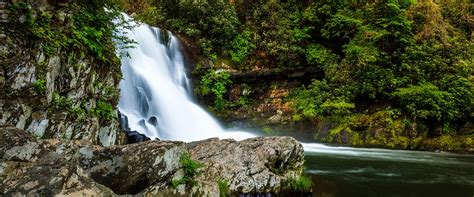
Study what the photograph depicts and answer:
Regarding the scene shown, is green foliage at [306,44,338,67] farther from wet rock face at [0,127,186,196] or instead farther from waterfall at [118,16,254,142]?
wet rock face at [0,127,186,196]

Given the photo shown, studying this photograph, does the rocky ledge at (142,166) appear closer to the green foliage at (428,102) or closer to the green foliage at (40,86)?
the green foliage at (40,86)

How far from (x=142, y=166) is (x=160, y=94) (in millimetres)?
9891

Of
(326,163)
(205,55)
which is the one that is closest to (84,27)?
(326,163)

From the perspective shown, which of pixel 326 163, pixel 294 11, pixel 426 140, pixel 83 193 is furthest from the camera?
pixel 294 11

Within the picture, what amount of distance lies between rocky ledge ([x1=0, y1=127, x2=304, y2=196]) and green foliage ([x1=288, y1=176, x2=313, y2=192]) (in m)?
0.07

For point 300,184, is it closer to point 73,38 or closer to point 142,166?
point 142,166

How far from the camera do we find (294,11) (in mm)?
18844

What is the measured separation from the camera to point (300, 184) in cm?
636

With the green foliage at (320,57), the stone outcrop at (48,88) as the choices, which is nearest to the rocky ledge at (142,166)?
the stone outcrop at (48,88)

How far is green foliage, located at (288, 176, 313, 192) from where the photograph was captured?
6.26 metres

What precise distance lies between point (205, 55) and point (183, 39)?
47.7 inches

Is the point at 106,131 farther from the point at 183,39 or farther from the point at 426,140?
the point at 426,140

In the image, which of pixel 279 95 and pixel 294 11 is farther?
pixel 294 11

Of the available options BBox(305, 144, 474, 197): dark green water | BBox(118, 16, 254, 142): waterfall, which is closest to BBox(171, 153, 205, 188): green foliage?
BBox(305, 144, 474, 197): dark green water
